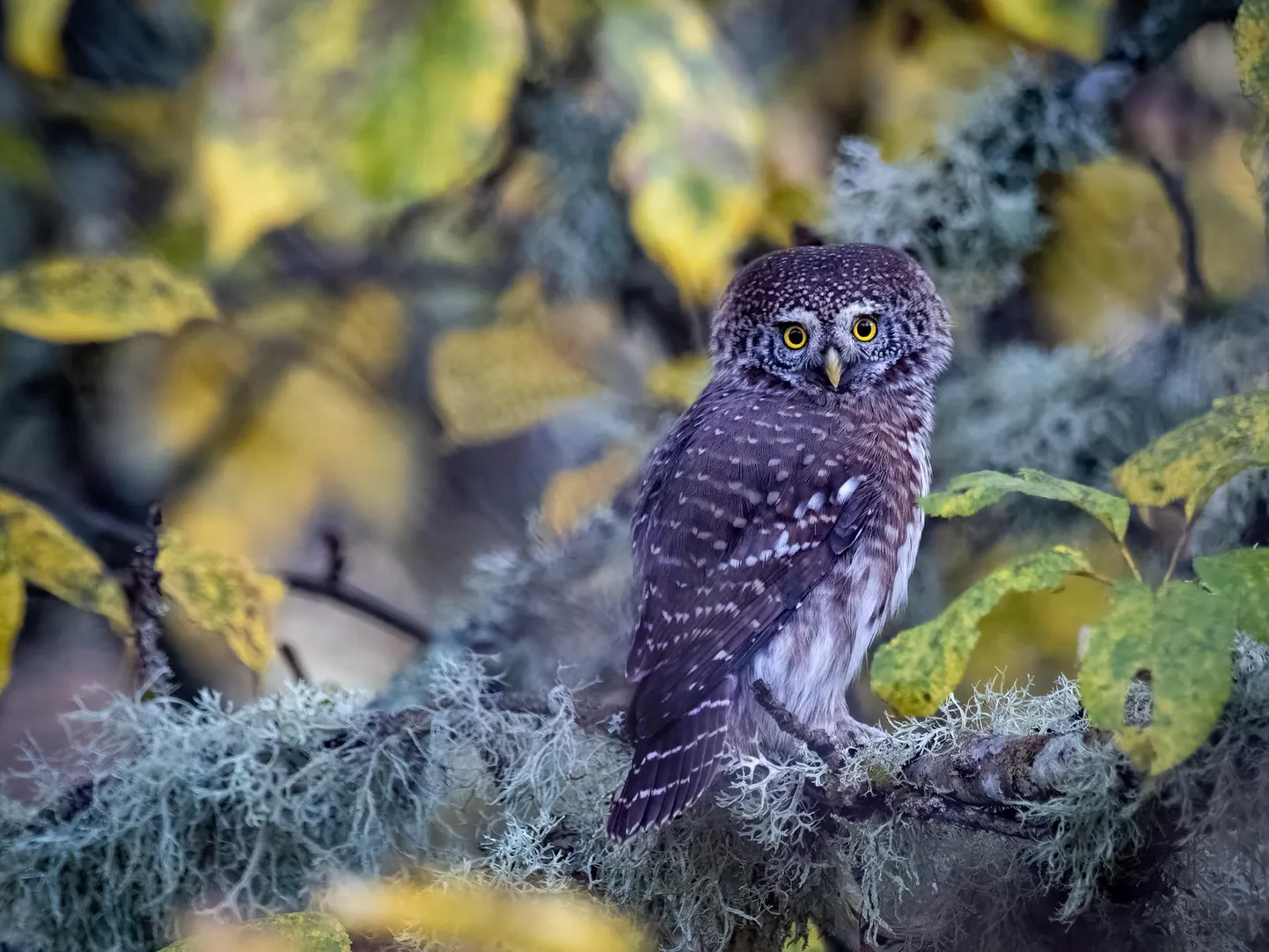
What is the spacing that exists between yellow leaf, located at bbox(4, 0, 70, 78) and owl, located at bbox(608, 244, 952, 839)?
1.03m

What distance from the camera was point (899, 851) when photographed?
1026 millimetres

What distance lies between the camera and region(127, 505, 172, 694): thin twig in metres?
1.47

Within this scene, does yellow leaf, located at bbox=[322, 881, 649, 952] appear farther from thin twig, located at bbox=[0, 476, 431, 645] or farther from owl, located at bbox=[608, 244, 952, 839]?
thin twig, located at bbox=[0, 476, 431, 645]

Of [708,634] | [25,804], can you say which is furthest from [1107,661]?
[25,804]

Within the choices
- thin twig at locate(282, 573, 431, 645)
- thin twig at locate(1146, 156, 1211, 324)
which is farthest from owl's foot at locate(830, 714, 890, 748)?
thin twig at locate(1146, 156, 1211, 324)

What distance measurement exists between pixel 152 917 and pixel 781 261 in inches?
41.6

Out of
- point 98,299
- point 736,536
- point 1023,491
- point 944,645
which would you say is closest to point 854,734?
point 736,536

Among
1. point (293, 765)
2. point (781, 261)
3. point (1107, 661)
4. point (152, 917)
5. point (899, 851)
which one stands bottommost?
point (152, 917)

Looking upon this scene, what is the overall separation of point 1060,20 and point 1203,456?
0.86 m

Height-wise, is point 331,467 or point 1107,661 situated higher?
point 1107,661

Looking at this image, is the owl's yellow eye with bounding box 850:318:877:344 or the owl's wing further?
the owl's yellow eye with bounding box 850:318:877:344

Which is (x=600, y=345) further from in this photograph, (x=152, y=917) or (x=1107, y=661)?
(x=1107, y=661)

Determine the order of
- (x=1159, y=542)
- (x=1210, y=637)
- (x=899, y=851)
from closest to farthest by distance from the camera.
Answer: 1. (x=1210, y=637)
2. (x=899, y=851)
3. (x=1159, y=542)

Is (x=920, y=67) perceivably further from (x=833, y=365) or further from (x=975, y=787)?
(x=975, y=787)
